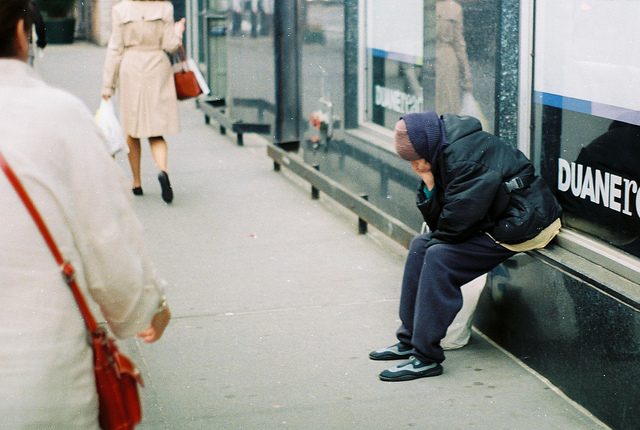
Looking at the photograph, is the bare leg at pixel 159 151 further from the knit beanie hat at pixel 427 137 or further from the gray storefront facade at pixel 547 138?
the knit beanie hat at pixel 427 137

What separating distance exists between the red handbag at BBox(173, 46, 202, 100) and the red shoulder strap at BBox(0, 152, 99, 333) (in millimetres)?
5689

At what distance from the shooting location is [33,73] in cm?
165

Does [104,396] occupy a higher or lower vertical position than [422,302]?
higher

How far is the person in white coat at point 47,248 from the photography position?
154 centimetres

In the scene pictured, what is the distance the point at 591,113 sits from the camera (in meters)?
3.57

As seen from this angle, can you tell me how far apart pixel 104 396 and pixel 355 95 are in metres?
5.04

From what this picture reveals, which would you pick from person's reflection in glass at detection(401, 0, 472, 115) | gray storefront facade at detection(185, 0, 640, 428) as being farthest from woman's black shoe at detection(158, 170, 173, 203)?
person's reflection in glass at detection(401, 0, 472, 115)

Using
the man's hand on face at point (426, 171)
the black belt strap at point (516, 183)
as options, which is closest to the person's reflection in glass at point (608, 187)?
the black belt strap at point (516, 183)

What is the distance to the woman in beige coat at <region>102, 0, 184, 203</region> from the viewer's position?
6.89m

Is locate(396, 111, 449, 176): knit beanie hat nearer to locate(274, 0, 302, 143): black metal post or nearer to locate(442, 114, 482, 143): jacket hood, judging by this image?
locate(442, 114, 482, 143): jacket hood

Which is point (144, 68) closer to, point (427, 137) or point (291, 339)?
point (291, 339)

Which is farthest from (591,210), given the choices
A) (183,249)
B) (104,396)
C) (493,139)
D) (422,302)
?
(183,249)

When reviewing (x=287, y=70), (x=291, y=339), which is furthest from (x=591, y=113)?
(x=287, y=70)

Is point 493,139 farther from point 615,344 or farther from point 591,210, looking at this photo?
point 615,344
